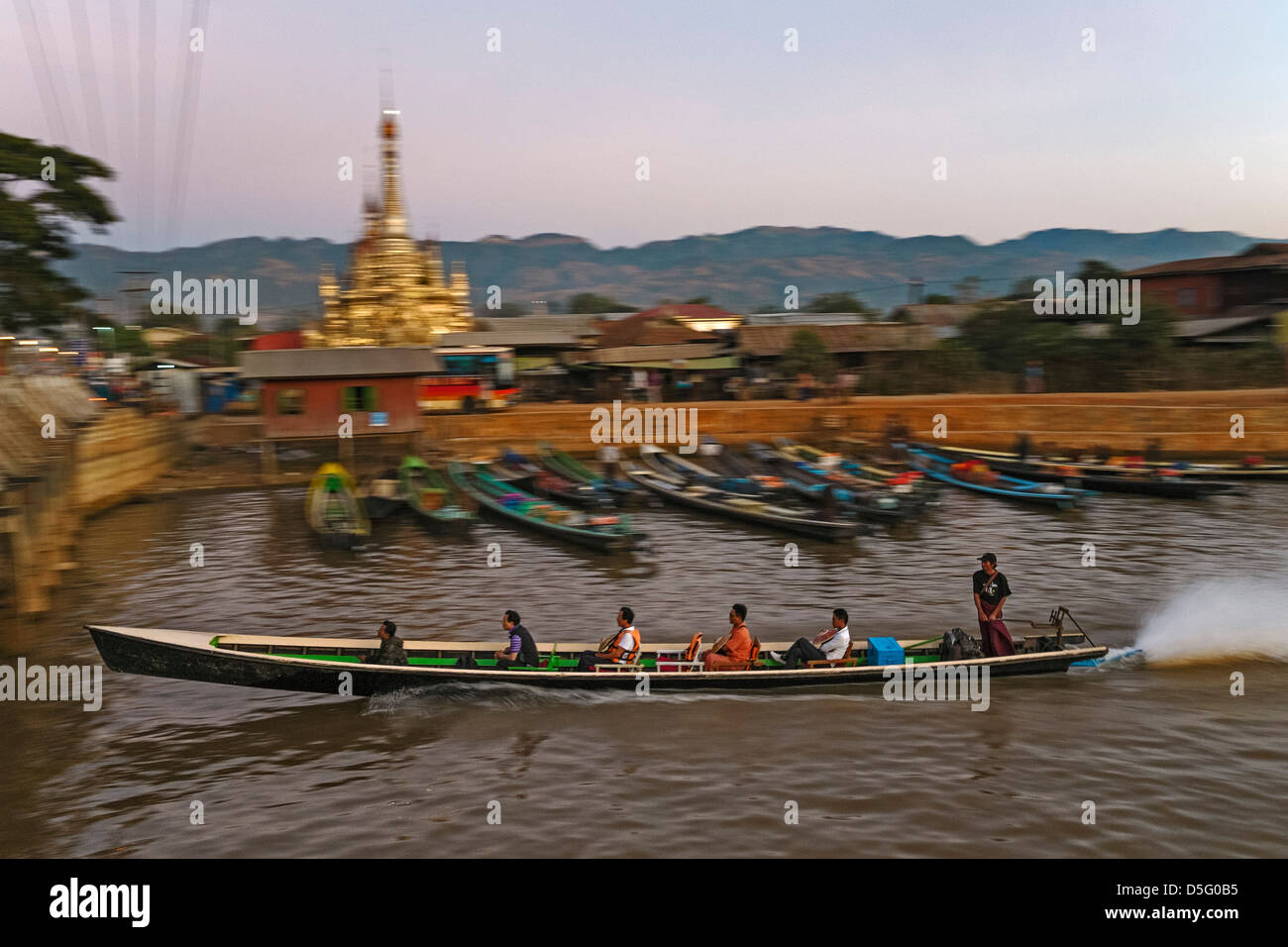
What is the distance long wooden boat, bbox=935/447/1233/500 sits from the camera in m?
29.3

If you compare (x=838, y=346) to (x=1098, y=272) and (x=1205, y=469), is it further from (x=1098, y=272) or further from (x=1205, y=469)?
(x=1098, y=272)

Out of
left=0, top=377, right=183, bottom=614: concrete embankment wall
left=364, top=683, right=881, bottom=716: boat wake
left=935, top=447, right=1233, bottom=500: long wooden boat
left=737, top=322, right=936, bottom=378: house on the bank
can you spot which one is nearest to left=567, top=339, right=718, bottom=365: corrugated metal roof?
left=737, top=322, right=936, bottom=378: house on the bank

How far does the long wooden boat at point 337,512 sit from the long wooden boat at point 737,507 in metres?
8.49

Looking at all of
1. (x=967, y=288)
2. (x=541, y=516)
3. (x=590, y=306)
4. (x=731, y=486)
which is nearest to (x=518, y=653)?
(x=541, y=516)

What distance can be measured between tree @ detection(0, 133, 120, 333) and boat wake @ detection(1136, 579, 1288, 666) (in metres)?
30.9

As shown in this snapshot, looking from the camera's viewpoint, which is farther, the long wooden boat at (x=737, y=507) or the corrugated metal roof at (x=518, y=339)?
the corrugated metal roof at (x=518, y=339)

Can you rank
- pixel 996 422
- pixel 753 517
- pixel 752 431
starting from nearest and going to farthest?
pixel 753 517
pixel 996 422
pixel 752 431

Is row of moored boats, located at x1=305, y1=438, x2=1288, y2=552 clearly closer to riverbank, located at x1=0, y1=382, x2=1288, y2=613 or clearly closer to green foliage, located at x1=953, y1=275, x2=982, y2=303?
riverbank, located at x1=0, y1=382, x2=1288, y2=613

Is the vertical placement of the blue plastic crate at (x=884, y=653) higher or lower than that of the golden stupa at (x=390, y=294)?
lower

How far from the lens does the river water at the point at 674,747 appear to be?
10.1 m

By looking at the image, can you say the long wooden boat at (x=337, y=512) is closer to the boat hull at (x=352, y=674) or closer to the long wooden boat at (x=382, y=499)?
the long wooden boat at (x=382, y=499)

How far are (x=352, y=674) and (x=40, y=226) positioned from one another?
24960 millimetres

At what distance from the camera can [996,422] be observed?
3731cm

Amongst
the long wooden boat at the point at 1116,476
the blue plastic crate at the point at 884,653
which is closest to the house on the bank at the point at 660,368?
the long wooden boat at the point at 1116,476
